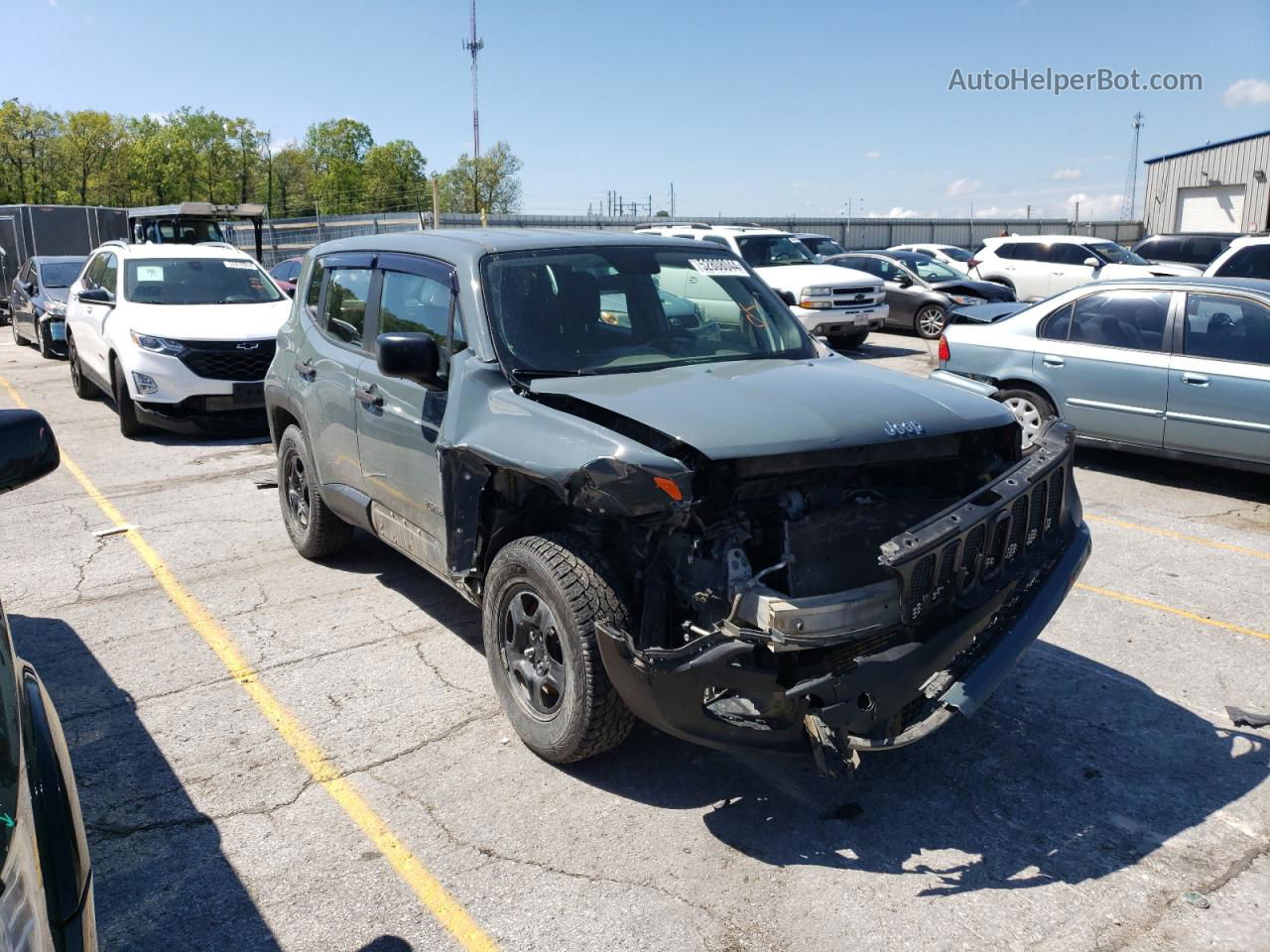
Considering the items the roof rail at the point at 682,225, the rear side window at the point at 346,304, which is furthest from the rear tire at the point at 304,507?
the roof rail at the point at 682,225

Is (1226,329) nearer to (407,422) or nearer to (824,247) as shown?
(407,422)

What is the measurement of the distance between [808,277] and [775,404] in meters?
12.4

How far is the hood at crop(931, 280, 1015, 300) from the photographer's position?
1859 centimetres

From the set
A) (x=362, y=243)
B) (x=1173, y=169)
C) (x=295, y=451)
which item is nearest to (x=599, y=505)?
(x=362, y=243)

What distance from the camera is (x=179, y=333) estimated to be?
10.2 metres

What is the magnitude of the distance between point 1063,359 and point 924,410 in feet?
18.2

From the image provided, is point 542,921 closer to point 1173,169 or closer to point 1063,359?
point 1063,359

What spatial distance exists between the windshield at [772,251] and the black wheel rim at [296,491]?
1126cm

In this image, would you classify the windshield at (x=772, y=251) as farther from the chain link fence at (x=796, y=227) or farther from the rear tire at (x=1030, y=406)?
the chain link fence at (x=796, y=227)

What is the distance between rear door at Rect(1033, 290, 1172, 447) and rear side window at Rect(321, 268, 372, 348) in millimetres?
6000

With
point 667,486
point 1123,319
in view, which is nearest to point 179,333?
point 667,486

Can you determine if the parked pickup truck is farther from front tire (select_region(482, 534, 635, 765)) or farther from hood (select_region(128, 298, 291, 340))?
hood (select_region(128, 298, 291, 340))

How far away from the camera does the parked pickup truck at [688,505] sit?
3316 mm

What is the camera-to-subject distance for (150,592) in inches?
241
